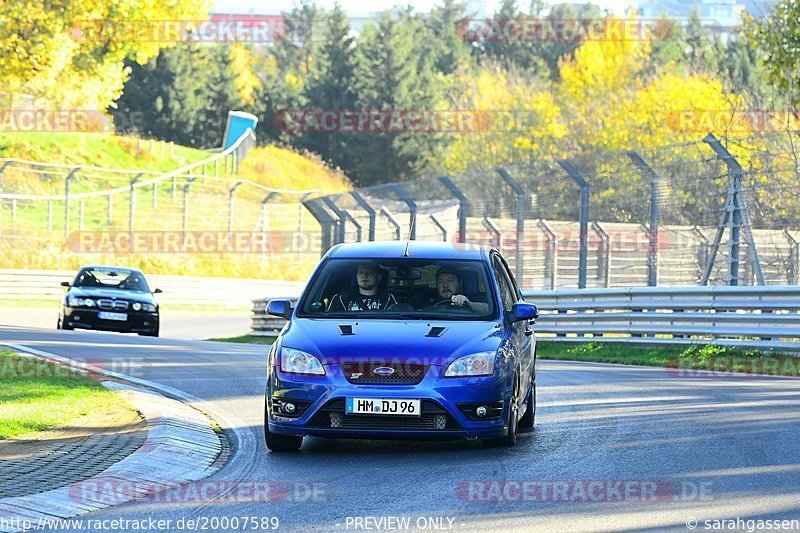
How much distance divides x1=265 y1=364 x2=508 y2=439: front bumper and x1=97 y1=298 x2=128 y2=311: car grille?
54.5 feet

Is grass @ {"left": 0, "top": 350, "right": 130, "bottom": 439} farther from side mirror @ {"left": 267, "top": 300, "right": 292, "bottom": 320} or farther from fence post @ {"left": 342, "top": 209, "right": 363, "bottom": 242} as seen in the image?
fence post @ {"left": 342, "top": 209, "right": 363, "bottom": 242}

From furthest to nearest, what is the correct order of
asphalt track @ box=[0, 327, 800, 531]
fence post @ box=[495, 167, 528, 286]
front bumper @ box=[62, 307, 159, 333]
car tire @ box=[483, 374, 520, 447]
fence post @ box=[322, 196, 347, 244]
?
fence post @ box=[322, 196, 347, 244]
front bumper @ box=[62, 307, 159, 333]
fence post @ box=[495, 167, 528, 286]
car tire @ box=[483, 374, 520, 447]
asphalt track @ box=[0, 327, 800, 531]

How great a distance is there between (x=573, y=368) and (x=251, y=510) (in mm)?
10678

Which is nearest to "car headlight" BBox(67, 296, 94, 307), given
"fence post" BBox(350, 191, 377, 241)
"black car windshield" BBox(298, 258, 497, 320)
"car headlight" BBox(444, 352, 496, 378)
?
"fence post" BBox(350, 191, 377, 241)

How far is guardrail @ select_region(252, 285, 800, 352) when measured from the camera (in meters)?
18.1

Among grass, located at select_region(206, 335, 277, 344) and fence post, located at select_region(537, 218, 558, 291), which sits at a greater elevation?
fence post, located at select_region(537, 218, 558, 291)

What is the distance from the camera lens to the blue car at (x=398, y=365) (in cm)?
931

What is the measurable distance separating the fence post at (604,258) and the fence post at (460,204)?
2.63 metres

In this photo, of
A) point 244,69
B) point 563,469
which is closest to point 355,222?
point 563,469

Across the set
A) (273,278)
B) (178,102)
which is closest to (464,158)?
(178,102)

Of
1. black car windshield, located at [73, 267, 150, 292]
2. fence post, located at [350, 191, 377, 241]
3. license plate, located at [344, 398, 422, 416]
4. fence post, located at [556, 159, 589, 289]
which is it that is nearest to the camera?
license plate, located at [344, 398, 422, 416]

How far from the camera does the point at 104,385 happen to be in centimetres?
1334

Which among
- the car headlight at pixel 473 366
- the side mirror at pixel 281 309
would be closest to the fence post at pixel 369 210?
the side mirror at pixel 281 309

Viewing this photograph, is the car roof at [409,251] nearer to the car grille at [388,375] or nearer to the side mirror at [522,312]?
the side mirror at [522,312]
